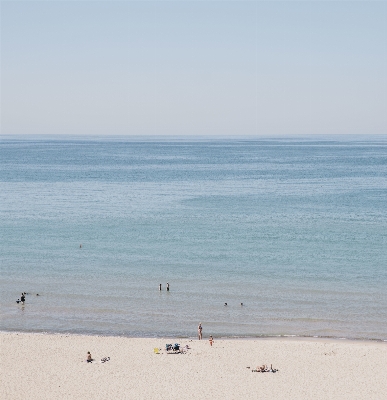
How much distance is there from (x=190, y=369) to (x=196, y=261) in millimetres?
18571

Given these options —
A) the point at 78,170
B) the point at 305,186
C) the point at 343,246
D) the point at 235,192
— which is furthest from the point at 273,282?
the point at 78,170

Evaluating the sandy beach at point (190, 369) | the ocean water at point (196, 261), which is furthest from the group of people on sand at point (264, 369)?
the ocean water at point (196, 261)

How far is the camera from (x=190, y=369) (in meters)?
26.5

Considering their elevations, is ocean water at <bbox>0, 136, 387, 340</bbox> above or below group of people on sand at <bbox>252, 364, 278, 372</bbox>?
above

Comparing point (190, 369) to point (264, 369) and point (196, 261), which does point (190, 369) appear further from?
point (196, 261)

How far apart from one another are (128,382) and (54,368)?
3.93 meters

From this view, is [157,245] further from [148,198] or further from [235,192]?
[235,192]

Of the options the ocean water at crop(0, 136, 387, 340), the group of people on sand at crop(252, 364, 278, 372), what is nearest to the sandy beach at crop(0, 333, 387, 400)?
the group of people on sand at crop(252, 364, 278, 372)

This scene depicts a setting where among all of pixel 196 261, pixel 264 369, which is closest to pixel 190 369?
pixel 264 369

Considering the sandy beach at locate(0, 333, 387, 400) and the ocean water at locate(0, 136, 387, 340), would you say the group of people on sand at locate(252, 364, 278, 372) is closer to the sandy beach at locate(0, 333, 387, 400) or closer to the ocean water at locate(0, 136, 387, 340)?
the sandy beach at locate(0, 333, 387, 400)

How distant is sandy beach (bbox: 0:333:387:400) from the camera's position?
Answer: 79.5 feet

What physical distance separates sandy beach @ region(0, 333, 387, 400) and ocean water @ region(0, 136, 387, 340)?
7.39ft

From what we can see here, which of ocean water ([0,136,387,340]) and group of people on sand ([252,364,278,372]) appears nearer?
group of people on sand ([252,364,278,372])

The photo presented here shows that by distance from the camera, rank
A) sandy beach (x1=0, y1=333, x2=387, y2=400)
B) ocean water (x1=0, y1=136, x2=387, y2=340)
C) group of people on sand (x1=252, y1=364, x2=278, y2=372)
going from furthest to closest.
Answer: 1. ocean water (x1=0, y1=136, x2=387, y2=340)
2. group of people on sand (x1=252, y1=364, x2=278, y2=372)
3. sandy beach (x1=0, y1=333, x2=387, y2=400)
